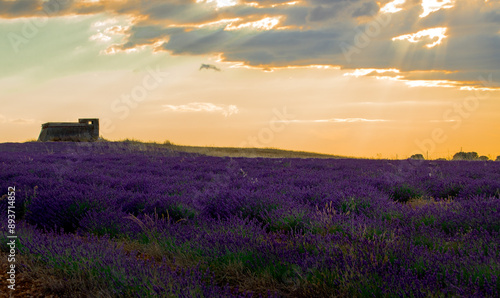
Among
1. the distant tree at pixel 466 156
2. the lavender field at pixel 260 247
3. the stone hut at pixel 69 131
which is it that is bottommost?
the distant tree at pixel 466 156

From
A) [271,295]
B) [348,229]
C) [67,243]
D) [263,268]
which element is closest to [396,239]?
[348,229]

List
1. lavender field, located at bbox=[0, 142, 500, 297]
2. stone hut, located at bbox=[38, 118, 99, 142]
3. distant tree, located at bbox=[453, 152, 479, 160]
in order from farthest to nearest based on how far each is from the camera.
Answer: stone hut, located at bbox=[38, 118, 99, 142], distant tree, located at bbox=[453, 152, 479, 160], lavender field, located at bbox=[0, 142, 500, 297]

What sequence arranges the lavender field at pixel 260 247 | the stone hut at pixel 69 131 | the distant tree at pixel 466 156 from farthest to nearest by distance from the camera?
the stone hut at pixel 69 131 → the distant tree at pixel 466 156 → the lavender field at pixel 260 247

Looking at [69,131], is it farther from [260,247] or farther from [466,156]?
[260,247]

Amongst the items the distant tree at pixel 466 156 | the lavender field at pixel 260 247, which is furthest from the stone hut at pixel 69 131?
the lavender field at pixel 260 247

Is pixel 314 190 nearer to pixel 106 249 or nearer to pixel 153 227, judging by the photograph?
pixel 153 227

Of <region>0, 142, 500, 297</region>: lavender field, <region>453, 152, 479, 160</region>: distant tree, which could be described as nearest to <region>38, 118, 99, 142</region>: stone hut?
<region>453, 152, 479, 160</region>: distant tree

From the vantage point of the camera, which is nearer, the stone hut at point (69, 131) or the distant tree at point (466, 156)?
the distant tree at point (466, 156)

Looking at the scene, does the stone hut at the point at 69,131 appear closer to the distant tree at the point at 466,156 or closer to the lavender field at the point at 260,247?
the distant tree at the point at 466,156

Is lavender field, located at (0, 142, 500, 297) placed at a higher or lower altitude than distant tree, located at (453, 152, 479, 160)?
higher

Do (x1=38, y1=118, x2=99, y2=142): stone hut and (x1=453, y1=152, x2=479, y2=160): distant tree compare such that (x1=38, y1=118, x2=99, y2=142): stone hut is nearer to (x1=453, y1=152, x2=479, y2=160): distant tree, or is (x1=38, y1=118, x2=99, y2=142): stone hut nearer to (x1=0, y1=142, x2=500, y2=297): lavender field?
(x1=453, y1=152, x2=479, y2=160): distant tree

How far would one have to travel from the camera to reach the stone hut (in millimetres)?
31047

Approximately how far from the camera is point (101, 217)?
464 cm

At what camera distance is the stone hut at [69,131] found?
31047 mm
